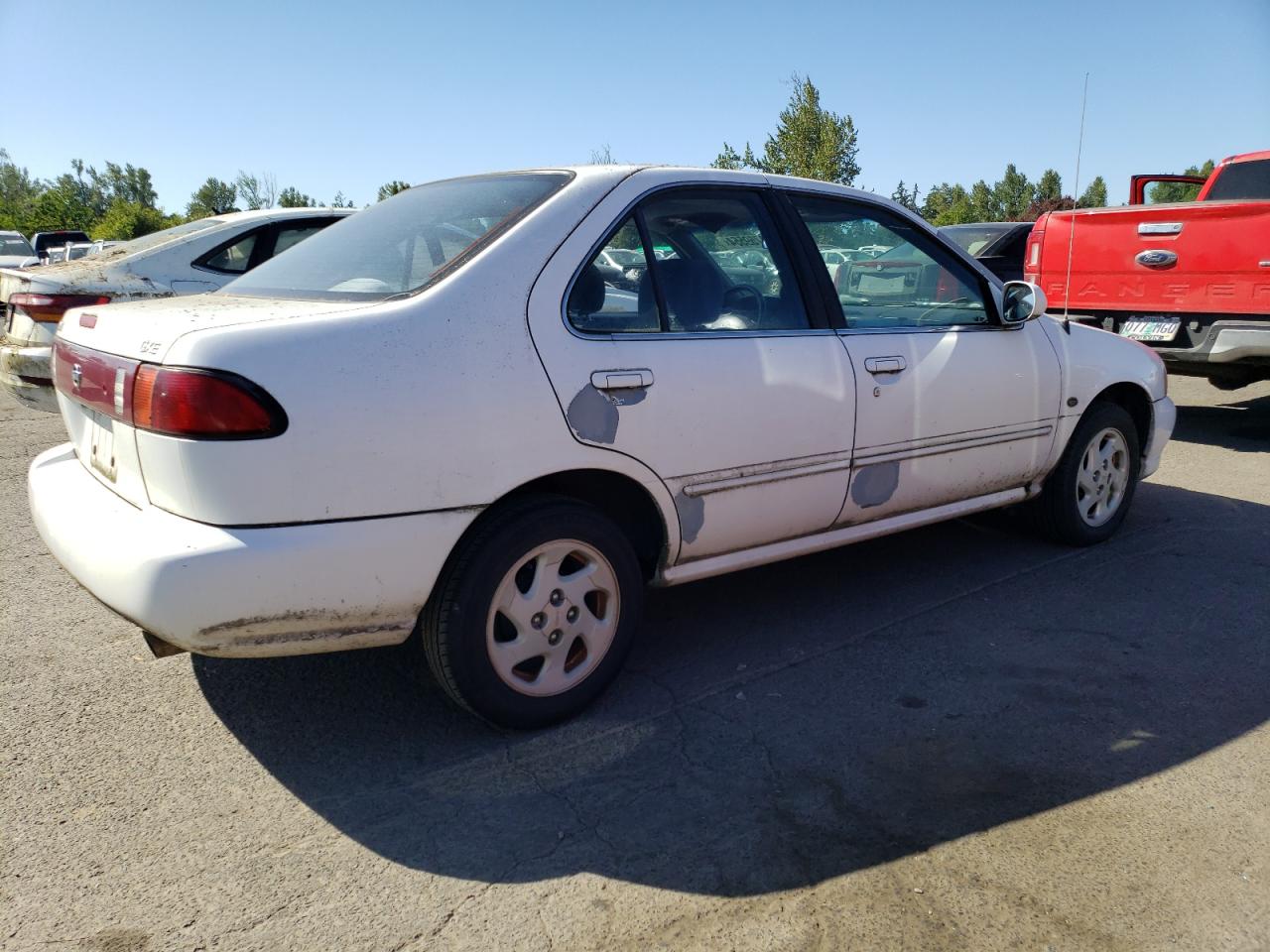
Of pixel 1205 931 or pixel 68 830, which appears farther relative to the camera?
pixel 68 830

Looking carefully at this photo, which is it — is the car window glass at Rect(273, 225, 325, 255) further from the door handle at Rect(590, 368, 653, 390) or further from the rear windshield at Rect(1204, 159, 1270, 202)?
the rear windshield at Rect(1204, 159, 1270, 202)

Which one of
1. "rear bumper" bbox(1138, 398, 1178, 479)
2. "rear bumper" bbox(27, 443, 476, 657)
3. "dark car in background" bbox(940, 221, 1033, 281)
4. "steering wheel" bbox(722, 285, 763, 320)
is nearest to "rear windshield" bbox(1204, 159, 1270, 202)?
"dark car in background" bbox(940, 221, 1033, 281)

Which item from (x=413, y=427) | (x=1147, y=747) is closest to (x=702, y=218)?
(x=413, y=427)

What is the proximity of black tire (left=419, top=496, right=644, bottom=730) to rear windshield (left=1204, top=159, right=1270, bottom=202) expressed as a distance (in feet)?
26.3

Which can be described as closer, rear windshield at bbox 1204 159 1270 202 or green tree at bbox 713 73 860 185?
rear windshield at bbox 1204 159 1270 202

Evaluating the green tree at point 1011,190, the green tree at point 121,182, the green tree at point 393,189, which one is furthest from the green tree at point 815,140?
the green tree at point 121,182

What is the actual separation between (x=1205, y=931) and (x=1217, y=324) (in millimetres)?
6048

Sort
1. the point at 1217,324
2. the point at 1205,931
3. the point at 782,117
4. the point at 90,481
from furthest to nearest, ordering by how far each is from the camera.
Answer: the point at 782,117 → the point at 1217,324 → the point at 90,481 → the point at 1205,931

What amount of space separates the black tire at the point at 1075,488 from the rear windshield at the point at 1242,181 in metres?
4.94

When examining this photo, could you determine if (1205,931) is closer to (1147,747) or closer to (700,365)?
(1147,747)

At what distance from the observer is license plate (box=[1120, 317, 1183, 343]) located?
734 centimetres

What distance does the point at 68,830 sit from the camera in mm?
2465

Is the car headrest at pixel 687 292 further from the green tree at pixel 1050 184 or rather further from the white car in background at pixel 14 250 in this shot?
the green tree at pixel 1050 184

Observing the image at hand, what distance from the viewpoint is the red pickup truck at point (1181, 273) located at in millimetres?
6812
